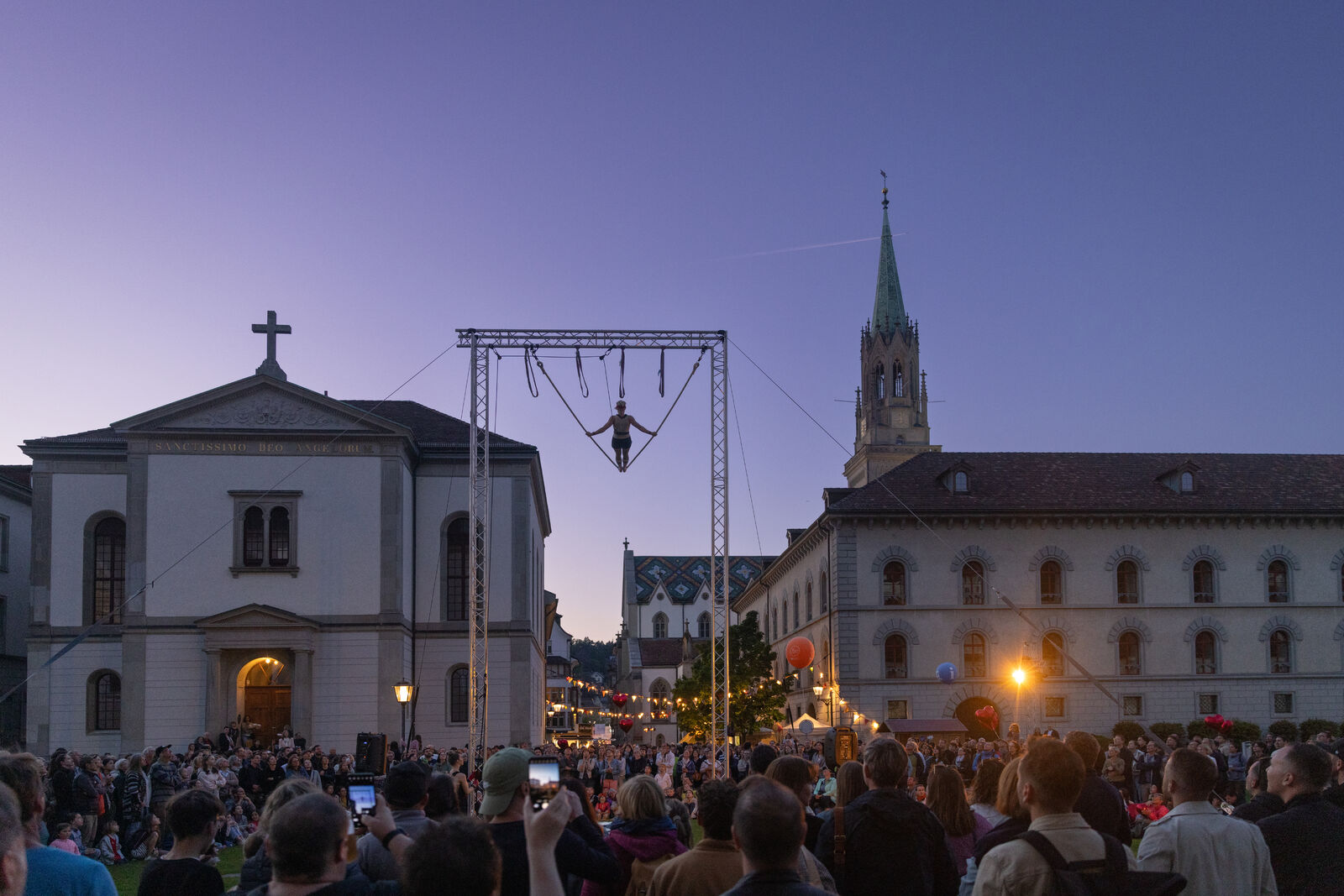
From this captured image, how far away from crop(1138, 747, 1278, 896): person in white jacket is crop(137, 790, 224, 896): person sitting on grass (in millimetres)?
4068

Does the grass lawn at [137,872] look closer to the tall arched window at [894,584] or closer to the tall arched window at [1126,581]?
the tall arched window at [894,584]

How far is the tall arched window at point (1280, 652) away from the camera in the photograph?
4541cm

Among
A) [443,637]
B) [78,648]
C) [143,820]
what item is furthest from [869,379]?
[143,820]

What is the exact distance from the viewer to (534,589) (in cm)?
4700

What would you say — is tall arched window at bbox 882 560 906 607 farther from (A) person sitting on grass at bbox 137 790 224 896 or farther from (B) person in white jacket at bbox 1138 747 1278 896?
(A) person sitting on grass at bbox 137 790 224 896

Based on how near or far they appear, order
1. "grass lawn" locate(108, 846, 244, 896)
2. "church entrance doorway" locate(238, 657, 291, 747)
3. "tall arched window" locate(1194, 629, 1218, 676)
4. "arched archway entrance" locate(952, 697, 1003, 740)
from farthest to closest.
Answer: "tall arched window" locate(1194, 629, 1218, 676), "arched archway entrance" locate(952, 697, 1003, 740), "church entrance doorway" locate(238, 657, 291, 747), "grass lawn" locate(108, 846, 244, 896)

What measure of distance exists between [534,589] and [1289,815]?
1643 inches

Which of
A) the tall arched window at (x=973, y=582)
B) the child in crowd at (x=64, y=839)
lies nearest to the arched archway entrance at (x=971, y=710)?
the tall arched window at (x=973, y=582)

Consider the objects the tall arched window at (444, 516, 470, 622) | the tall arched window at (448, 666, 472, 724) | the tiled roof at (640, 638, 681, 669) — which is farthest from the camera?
the tiled roof at (640, 638, 681, 669)

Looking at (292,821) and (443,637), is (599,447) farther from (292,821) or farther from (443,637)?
(292,821)

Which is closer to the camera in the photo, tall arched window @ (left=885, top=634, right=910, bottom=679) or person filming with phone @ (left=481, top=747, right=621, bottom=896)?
person filming with phone @ (left=481, top=747, right=621, bottom=896)

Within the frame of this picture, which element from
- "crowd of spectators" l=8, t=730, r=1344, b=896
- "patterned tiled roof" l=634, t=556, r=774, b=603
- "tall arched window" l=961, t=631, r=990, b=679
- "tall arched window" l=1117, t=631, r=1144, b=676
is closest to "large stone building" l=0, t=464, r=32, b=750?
"tall arched window" l=961, t=631, r=990, b=679

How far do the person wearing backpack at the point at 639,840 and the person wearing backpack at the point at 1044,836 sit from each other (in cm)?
176

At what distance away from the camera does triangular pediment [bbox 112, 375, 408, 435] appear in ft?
119
